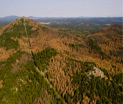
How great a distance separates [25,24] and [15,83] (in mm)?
127177

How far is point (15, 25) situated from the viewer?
577ft

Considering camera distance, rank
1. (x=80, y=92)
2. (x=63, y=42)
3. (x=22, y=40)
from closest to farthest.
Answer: (x=80, y=92)
(x=22, y=40)
(x=63, y=42)

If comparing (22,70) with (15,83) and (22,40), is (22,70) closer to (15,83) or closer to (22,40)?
(15,83)

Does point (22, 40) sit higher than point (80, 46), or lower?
higher

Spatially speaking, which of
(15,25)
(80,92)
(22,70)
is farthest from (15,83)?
(15,25)

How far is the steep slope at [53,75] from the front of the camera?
80.4m

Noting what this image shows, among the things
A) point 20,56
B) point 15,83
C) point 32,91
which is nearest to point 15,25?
point 20,56

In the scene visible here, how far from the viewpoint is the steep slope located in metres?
80.4

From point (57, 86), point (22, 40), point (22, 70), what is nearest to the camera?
point (57, 86)

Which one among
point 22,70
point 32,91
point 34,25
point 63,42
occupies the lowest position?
point 32,91

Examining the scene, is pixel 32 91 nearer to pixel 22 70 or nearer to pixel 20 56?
pixel 22 70

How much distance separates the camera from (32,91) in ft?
279

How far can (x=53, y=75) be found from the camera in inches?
3888

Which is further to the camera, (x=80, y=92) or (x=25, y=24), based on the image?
(x=25, y=24)
